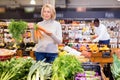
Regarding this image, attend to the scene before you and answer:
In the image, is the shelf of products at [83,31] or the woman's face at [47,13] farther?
the shelf of products at [83,31]

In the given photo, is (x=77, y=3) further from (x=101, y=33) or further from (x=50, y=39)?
(x=50, y=39)

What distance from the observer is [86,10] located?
15.6 m

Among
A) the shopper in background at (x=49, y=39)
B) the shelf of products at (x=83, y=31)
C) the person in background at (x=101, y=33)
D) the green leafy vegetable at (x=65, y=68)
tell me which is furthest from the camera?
the shelf of products at (x=83, y=31)

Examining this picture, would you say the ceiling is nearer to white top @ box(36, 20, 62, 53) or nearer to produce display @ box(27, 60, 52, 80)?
white top @ box(36, 20, 62, 53)

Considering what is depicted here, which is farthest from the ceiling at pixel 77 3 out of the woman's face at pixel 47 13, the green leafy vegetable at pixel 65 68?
the green leafy vegetable at pixel 65 68

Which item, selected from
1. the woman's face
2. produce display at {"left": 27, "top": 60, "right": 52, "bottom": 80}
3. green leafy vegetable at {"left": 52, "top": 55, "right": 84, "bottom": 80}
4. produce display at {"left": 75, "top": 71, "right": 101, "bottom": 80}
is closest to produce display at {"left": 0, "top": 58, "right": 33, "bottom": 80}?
produce display at {"left": 27, "top": 60, "right": 52, "bottom": 80}

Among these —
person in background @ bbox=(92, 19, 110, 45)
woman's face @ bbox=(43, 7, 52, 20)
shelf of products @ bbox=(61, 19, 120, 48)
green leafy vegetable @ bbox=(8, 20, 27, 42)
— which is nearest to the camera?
woman's face @ bbox=(43, 7, 52, 20)

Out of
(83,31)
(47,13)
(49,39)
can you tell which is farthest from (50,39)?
(83,31)

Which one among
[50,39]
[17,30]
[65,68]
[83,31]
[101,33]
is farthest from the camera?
[83,31]

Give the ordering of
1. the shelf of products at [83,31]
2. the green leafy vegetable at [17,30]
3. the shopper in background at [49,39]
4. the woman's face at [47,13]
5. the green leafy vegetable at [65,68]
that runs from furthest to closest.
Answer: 1. the shelf of products at [83,31]
2. the green leafy vegetable at [17,30]
3. the shopper in background at [49,39]
4. the woman's face at [47,13]
5. the green leafy vegetable at [65,68]

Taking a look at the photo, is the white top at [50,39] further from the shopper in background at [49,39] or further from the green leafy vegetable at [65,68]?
the green leafy vegetable at [65,68]

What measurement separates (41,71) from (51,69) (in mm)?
142

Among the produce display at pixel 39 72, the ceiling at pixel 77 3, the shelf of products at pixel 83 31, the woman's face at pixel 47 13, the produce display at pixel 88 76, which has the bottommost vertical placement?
the shelf of products at pixel 83 31

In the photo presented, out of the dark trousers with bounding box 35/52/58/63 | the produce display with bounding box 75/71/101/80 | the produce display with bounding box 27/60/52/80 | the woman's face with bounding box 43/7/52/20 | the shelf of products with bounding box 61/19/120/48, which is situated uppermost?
the woman's face with bounding box 43/7/52/20
